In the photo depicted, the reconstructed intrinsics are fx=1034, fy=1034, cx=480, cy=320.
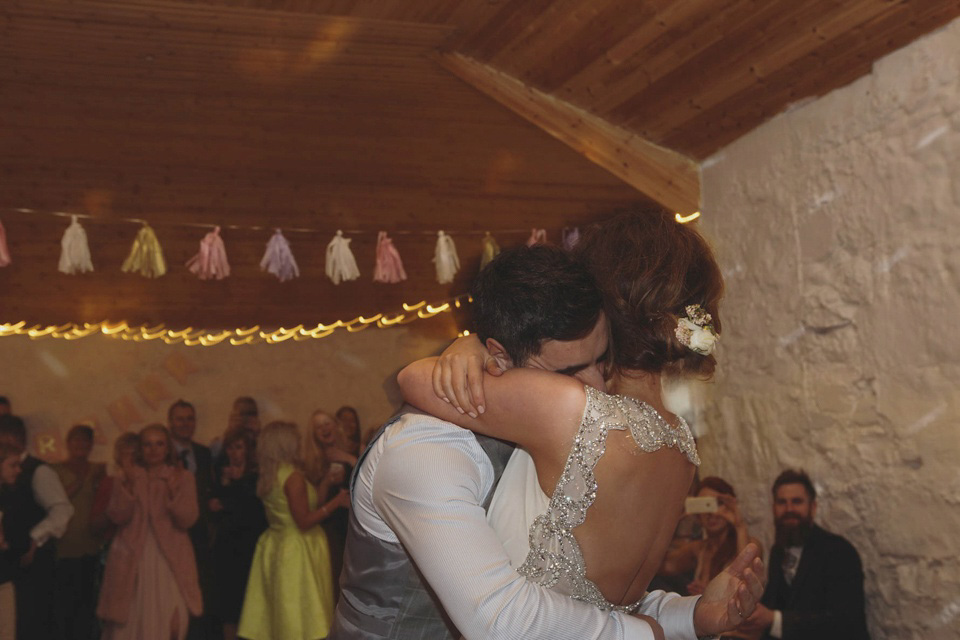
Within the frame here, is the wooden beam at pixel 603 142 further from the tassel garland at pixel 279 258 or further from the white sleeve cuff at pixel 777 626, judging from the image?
the white sleeve cuff at pixel 777 626

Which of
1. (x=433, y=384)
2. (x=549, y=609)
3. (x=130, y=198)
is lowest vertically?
(x=549, y=609)

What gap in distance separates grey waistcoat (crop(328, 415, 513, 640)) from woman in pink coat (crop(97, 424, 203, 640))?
12.5 feet

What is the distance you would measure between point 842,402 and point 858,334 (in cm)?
30

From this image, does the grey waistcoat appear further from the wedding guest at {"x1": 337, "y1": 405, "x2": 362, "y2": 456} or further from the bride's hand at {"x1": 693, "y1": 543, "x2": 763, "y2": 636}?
the wedding guest at {"x1": 337, "y1": 405, "x2": 362, "y2": 456}

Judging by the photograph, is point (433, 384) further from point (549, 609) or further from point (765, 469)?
point (765, 469)

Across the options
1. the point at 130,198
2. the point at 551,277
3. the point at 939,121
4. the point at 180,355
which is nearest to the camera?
the point at 551,277

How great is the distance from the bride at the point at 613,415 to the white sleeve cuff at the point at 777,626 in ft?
A: 7.87

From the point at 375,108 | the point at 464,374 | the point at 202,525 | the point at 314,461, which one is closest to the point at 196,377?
the point at 202,525

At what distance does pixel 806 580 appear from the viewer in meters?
3.97

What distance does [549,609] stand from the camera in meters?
1.47

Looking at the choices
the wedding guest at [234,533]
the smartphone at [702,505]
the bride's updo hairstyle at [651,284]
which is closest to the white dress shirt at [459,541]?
the bride's updo hairstyle at [651,284]

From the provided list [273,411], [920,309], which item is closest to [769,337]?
[920,309]

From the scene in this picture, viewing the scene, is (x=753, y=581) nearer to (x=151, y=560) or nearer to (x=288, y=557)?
(x=288, y=557)

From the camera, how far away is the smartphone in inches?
153
